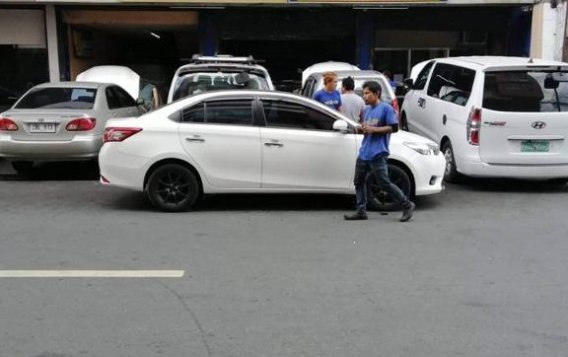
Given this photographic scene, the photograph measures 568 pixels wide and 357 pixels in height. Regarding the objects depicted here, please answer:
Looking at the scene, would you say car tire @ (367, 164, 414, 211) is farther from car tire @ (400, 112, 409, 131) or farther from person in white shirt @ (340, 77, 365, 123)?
car tire @ (400, 112, 409, 131)

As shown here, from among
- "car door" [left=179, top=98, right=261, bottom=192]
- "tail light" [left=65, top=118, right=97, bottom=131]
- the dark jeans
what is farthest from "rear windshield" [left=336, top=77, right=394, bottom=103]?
"tail light" [left=65, top=118, right=97, bottom=131]

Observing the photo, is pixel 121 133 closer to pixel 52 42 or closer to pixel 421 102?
pixel 421 102

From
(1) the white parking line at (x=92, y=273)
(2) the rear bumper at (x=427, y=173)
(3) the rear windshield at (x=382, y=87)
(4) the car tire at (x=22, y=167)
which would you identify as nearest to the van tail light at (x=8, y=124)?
(4) the car tire at (x=22, y=167)

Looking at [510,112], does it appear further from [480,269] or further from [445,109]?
[480,269]

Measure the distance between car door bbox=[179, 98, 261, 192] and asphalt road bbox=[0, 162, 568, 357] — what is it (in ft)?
1.38

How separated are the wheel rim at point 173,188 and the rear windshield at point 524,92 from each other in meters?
4.29

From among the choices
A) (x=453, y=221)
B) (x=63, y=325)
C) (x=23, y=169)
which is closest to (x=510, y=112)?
(x=453, y=221)

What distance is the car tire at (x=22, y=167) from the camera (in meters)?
10.9

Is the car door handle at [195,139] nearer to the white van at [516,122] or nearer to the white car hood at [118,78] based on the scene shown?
the white van at [516,122]

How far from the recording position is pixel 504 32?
16.9 m

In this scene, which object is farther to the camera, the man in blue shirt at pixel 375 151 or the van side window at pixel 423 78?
the van side window at pixel 423 78

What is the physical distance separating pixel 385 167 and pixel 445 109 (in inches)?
122

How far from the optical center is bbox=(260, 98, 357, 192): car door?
7.97 metres

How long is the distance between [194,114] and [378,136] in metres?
2.31
